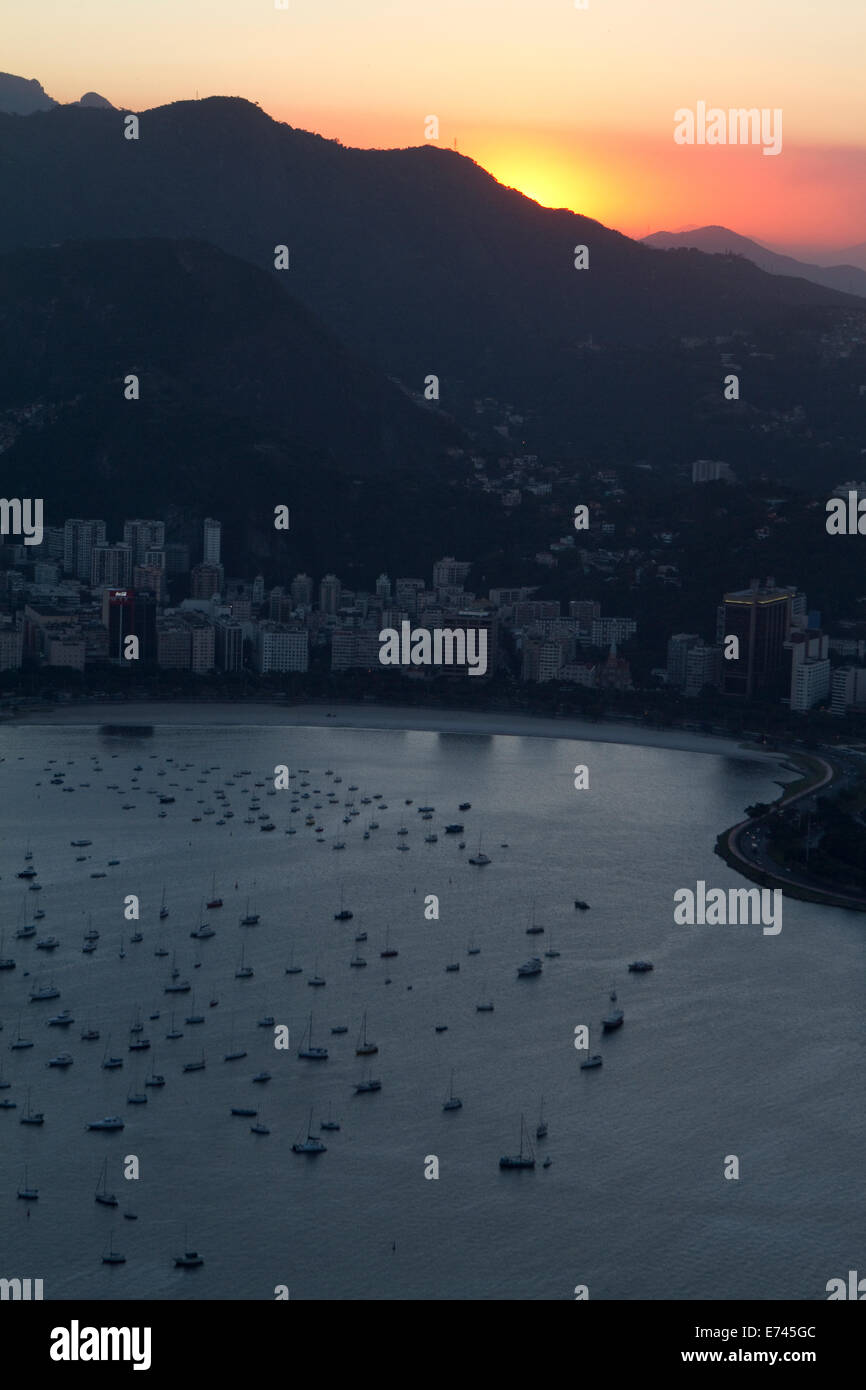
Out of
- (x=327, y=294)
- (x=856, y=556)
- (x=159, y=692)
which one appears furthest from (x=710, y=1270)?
(x=327, y=294)

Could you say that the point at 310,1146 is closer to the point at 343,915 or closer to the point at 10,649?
the point at 343,915

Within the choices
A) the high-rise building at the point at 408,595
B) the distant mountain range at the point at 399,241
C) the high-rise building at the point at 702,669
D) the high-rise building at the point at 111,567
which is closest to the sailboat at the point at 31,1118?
the high-rise building at the point at 702,669

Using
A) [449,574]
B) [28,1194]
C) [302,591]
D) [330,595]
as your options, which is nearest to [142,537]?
[302,591]

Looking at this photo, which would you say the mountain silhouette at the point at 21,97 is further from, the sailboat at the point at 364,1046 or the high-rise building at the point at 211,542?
the sailboat at the point at 364,1046

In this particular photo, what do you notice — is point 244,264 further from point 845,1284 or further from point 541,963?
point 845,1284

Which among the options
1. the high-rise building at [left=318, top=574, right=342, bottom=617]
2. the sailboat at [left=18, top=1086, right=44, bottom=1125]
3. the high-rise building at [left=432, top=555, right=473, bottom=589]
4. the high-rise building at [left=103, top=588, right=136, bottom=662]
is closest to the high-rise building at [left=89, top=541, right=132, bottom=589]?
the high-rise building at [left=318, top=574, right=342, bottom=617]
